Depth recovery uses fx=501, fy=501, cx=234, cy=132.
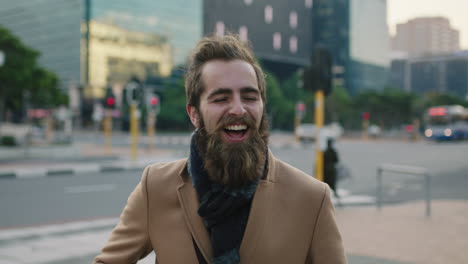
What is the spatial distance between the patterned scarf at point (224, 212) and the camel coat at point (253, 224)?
0.11ft

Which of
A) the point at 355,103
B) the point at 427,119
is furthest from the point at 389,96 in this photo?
the point at 427,119

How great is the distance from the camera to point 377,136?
5144 centimetres

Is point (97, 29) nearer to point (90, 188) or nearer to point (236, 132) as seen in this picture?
point (90, 188)

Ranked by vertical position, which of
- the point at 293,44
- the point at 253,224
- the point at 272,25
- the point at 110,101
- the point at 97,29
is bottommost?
the point at 253,224

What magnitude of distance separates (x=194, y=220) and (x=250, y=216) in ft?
0.64

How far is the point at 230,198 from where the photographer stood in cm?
163

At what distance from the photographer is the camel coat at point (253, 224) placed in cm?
169

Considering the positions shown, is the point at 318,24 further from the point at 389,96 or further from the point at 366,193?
the point at 366,193

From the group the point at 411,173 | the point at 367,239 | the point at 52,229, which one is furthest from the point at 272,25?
the point at 367,239

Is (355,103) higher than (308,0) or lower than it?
lower

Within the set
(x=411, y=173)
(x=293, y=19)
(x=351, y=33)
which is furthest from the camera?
(x=351, y=33)

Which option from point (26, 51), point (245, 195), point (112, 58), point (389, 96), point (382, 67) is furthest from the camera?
point (382, 67)

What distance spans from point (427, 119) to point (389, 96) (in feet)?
63.1

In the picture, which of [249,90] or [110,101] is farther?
[110,101]
